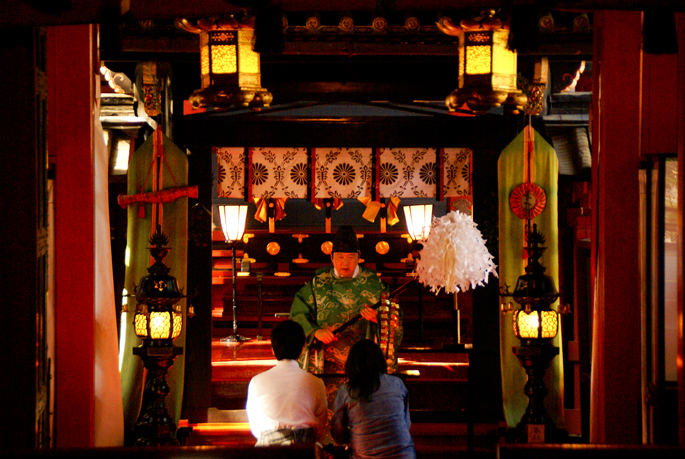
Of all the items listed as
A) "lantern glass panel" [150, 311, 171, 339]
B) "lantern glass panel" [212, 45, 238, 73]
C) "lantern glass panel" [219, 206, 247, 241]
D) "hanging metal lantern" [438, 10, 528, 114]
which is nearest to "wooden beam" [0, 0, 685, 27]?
"hanging metal lantern" [438, 10, 528, 114]

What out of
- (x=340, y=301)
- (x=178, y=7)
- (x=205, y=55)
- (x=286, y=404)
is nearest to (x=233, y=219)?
(x=340, y=301)

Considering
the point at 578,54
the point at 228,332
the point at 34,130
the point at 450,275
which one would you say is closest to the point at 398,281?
the point at 228,332

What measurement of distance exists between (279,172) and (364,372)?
185 inches

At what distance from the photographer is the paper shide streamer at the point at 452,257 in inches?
251

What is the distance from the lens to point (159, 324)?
5660mm

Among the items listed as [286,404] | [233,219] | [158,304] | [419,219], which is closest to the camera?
[286,404]

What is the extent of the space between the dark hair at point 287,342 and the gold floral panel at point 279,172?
428 cm

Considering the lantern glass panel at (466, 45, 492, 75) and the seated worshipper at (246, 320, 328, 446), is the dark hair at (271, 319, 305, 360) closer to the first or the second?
the seated worshipper at (246, 320, 328, 446)

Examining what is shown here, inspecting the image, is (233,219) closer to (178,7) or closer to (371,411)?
(178,7)

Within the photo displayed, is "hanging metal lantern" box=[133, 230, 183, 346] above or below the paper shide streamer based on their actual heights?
below

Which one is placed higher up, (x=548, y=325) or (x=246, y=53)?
(x=246, y=53)

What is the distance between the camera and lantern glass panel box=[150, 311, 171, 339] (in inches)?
223

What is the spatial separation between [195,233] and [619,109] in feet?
15.1

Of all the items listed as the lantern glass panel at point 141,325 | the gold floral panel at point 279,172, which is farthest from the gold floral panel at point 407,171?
the lantern glass panel at point 141,325
